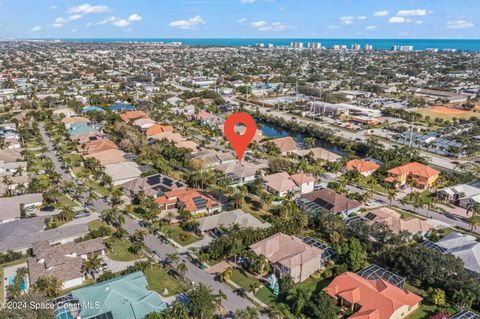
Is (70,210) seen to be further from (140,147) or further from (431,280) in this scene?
(431,280)

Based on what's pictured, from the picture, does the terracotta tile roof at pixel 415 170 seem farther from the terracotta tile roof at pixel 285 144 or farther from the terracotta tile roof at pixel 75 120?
the terracotta tile roof at pixel 75 120

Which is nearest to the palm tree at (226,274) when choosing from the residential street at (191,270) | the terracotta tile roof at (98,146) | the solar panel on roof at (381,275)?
the residential street at (191,270)

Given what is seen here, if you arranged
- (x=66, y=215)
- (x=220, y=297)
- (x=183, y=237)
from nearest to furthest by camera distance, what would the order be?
(x=220, y=297)
(x=183, y=237)
(x=66, y=215)

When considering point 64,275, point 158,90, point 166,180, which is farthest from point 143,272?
point 158,90

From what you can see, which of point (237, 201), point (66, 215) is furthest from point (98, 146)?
point (237, 201)

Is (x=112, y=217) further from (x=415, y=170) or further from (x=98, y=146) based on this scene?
(x=415, y=170)

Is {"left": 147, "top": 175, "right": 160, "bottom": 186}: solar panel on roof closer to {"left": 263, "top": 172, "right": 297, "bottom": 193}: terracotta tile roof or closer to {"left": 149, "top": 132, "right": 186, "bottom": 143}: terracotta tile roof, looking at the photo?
{"left": 263, "top": 172, "right": 297, "bottom": 193}: terracotta tile roof
